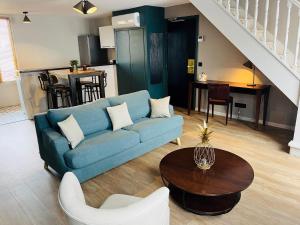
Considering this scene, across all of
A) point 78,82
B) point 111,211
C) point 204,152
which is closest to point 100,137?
point 204,152

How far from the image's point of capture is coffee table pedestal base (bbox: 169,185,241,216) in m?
2.36

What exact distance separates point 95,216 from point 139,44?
543cm

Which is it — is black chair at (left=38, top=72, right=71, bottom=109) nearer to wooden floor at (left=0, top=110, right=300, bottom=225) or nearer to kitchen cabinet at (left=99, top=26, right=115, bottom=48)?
A: wooden floor at (left=0, top=110, right=300, bottom=225)

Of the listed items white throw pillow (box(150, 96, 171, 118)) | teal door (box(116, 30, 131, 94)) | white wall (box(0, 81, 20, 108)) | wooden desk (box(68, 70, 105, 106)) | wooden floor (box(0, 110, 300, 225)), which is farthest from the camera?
white wall (box(0, 81, 20, 108))

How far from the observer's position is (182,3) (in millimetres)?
5547

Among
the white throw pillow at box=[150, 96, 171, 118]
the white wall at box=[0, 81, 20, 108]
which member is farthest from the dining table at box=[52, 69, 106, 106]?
the white wall at box=[0, 81, 20, 108]

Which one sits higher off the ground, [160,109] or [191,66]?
[191,66]

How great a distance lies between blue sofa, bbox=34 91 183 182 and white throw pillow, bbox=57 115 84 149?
63mm

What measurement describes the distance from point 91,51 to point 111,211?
7.08 m

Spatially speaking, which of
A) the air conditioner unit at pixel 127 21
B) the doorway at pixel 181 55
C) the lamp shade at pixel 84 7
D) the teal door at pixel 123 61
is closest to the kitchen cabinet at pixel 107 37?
the teal door at pixel 123 61

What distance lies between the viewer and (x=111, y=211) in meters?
1.28

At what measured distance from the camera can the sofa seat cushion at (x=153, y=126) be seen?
3424 mm

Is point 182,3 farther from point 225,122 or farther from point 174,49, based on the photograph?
point 225,122

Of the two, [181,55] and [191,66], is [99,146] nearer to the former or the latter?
[191,66]
